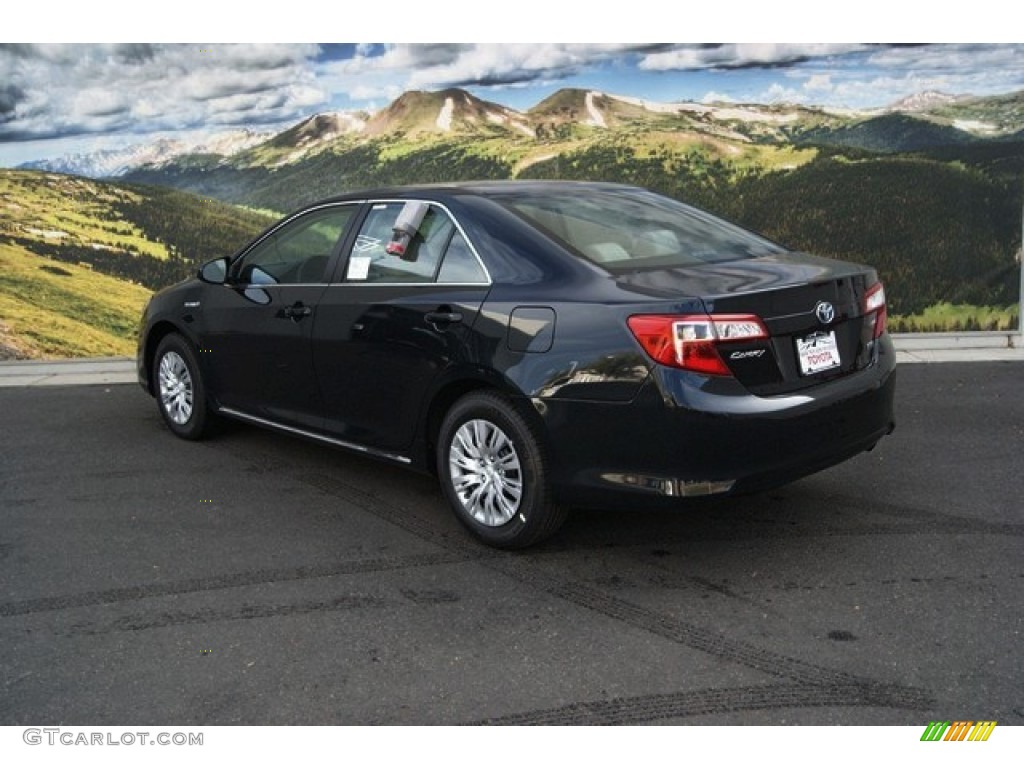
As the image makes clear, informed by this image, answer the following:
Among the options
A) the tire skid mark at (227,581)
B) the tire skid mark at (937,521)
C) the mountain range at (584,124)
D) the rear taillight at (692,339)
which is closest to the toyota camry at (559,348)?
the rear taillight at (692,339)

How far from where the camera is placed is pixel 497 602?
395cm

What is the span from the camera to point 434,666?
345 centimetres

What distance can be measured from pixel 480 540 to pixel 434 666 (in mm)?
1098

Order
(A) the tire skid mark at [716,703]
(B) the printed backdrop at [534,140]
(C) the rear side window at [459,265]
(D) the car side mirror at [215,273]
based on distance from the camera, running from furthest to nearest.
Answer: (B) the printed backdrop at [534,140] → (D) the car side mirror at [215,273] → (C) the rear side window at [459,265] → (A) the tire skid mark at [716,703]

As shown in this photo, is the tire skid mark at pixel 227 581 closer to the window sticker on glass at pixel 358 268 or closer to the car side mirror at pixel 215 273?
the window sticker on glass at pixel 358 268

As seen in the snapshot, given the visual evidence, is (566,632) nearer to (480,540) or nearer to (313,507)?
(480,540)

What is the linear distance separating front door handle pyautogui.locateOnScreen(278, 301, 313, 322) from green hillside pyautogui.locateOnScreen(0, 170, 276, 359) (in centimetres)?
498

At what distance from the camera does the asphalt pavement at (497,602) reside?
10.5ft

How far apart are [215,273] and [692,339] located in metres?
3.29

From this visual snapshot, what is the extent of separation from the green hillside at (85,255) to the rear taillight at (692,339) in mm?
7244
